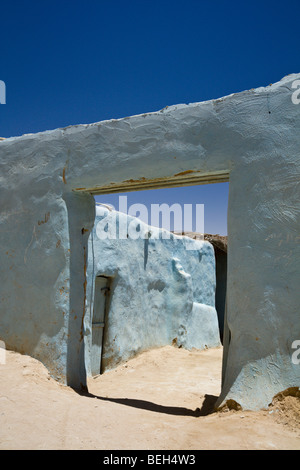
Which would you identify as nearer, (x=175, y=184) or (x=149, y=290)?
(x=175, y=184)

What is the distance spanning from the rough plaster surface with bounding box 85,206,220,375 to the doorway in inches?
3.6

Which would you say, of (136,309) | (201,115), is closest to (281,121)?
(201,115)

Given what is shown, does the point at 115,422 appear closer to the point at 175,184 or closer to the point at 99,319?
the point at 175,184

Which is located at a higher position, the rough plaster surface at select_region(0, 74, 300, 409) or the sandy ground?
the rough plaster surface at select_region(0, 74, 300, 409)

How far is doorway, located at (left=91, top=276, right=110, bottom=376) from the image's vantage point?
747cm

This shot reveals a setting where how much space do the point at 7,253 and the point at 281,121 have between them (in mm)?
3733

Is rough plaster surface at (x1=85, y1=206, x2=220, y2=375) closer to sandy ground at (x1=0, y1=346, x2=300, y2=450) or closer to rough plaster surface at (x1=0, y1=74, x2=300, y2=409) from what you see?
rough plaster surface at (x1=0, y1=74, x2=300, y2=409)

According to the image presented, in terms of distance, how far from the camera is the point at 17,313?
5004mm

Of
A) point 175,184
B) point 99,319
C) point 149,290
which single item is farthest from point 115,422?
point 149,290

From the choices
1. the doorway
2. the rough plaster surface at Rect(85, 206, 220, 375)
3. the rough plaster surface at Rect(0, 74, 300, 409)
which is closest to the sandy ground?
the rough plaster surface at Rect(0, 74, 300, 409)

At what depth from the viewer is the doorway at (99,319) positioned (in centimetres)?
747

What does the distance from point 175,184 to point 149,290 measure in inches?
210

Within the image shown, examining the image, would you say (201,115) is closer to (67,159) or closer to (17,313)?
(67,159)

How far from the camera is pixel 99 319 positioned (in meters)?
7.70
